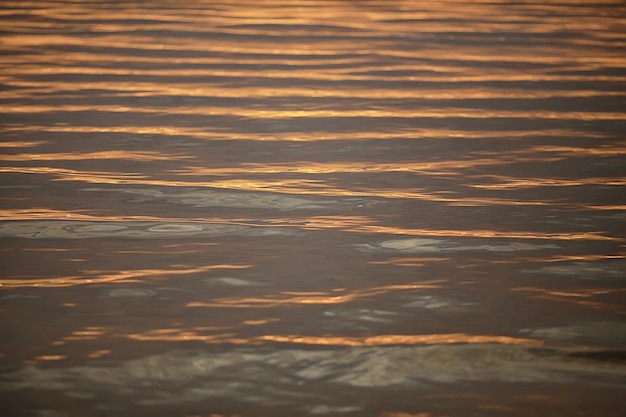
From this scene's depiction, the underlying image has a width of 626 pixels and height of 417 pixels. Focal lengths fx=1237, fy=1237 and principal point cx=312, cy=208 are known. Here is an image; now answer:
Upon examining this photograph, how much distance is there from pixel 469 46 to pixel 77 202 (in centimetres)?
137

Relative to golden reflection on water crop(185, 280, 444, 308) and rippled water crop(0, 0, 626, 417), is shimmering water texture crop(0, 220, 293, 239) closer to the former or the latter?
rippled water crop(0, 0, 626, 417)

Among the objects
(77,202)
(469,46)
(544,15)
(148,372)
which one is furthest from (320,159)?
(544,15)

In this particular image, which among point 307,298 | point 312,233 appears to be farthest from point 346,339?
point 312,233

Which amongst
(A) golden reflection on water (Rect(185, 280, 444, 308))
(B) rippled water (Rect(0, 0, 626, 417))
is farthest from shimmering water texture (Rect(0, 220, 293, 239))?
(A) golden reflection on water (Rect(185, 280, 444, 308))

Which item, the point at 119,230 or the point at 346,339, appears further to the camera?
the point at 119,230

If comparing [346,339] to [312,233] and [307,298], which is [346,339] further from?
[312,233]

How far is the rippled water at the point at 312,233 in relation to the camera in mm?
834

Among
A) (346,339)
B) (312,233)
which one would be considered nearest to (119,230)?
(312,233)

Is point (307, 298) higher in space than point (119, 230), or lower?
lower

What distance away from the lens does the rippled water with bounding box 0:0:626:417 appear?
2.74 feet

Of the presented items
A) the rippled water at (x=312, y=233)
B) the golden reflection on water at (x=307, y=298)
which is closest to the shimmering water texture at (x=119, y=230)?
the rippled water at (x=312, y=233)

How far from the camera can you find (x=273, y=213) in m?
1.27

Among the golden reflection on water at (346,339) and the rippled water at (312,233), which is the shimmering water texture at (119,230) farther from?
the golden reflection on water at (346,339)

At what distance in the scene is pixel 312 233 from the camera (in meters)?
1.20
